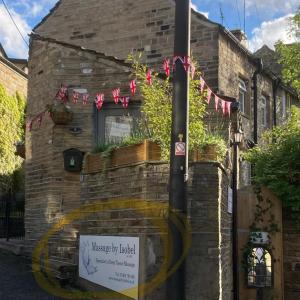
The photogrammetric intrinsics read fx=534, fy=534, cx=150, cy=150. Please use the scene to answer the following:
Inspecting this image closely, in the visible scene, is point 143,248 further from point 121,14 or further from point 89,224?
point 121,14

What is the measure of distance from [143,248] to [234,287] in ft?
8.30

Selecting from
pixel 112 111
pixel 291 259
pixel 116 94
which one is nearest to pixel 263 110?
pixel 112 111

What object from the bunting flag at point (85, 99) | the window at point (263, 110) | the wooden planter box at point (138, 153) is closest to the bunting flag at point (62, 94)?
the bunting flag at point (85, 99)

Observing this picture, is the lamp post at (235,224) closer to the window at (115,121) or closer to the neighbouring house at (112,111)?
the neighbouring house at (112,111)

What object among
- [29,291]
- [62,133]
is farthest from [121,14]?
[29,291]

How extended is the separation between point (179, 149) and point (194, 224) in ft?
4.51

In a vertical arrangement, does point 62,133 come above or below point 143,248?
above

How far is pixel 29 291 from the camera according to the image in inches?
344

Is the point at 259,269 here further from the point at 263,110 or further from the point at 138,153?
the point at 263,110

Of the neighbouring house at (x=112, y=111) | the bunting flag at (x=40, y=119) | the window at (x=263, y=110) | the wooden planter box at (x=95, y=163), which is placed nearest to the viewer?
the neighbouring house at (x=112, y=111)

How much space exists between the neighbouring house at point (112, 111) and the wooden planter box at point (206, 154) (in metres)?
0.12

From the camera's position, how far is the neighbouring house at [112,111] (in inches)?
287

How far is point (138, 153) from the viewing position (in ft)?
24.9

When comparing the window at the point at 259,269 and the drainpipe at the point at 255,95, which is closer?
the window at the point at 259,269
